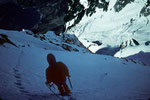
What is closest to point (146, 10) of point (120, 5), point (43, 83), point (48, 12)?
point (120, 5)

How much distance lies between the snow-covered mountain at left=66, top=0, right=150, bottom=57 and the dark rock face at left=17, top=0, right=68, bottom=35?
420 inches

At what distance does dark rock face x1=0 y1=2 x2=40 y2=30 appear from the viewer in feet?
42.1

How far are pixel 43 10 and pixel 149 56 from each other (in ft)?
104

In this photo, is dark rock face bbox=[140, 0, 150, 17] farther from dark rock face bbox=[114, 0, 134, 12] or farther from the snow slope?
the snow slope

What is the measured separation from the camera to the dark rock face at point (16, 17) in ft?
42.1

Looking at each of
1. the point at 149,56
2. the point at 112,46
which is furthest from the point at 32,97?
the point at 112,46

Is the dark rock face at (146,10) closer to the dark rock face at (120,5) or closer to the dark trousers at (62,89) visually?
the dark rock face at (120,5)

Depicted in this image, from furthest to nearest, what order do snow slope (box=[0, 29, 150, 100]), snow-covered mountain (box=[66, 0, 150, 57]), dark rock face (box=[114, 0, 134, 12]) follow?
dark rock face (box=[114, 0, 134, 12]) < snow-covered mountain (box=[66, 0, 150, 57]) < snow slope (box=[0, 29, 150, 100])

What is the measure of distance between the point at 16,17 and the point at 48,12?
634cm

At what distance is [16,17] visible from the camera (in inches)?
573

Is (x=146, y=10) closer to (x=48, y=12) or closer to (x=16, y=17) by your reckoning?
(x=48, y=12)

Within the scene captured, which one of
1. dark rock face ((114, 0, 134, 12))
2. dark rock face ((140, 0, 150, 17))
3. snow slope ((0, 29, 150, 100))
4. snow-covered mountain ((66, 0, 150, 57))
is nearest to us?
snow slope ((0, 29, 150, 100))

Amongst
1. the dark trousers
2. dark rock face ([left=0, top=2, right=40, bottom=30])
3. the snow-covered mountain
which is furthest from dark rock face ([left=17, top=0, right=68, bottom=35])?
the dark trousers

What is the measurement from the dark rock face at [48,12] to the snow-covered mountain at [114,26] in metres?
10.7
